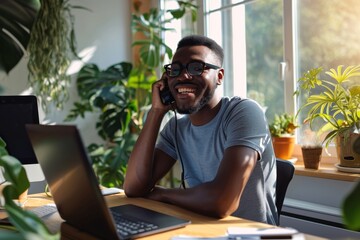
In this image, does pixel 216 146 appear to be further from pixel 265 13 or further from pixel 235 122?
pixel 265 13

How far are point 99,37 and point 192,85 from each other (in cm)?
198

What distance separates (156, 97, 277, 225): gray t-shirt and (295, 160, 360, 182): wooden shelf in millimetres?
492

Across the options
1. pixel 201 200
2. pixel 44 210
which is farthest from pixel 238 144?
pixel 44 210

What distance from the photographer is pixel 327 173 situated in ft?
7.30

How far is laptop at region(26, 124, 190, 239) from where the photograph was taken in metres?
1.01

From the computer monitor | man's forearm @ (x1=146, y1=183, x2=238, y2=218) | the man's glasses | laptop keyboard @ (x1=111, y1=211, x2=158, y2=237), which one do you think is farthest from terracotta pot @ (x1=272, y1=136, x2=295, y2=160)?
laptop keyboard @ (x1=111, y1=211, x2=158, y2=237)

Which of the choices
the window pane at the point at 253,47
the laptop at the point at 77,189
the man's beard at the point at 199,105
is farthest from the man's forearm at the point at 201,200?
the window pane at the point at 253,47

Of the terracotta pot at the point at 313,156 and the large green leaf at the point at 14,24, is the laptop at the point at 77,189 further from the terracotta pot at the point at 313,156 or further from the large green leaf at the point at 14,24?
the terracotta pot at the point at 313,156

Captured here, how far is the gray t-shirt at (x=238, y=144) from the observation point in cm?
172

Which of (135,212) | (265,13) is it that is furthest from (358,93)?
(135,212)

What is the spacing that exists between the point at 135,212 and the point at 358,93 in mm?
1275

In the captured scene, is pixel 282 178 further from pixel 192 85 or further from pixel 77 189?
pixel 77 189

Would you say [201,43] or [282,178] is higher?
[201,43]

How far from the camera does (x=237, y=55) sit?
10.5 feet
